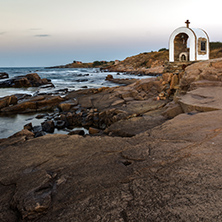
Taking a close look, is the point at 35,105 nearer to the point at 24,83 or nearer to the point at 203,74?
the point at 203,74

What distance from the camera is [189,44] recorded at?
14.3 m

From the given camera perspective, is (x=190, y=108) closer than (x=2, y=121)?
Yes

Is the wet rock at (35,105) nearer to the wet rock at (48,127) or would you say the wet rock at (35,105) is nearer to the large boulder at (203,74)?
the wet rock at (48,127)

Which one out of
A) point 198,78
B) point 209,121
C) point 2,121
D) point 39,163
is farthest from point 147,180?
A: point 2,121

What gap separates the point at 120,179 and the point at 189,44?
14.2 meters

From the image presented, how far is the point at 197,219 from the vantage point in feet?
5.98

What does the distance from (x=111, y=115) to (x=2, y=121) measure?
657cm

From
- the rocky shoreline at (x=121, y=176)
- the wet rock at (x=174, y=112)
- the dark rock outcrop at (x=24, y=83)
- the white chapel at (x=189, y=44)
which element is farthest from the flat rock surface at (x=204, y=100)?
the dark rock outcrop at (x=24, y=83)

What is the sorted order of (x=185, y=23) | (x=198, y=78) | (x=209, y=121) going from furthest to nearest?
1. (x=185, y=23)
2. (x=198, y=78)
3. (x=209, y=121)

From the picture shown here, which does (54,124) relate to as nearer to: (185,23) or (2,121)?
(2,121)

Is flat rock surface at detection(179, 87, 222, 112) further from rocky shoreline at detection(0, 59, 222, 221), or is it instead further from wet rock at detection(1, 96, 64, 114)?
wet rock at detection(1, 96, 64, 114)

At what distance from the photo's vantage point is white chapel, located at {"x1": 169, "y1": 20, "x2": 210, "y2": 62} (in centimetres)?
1402

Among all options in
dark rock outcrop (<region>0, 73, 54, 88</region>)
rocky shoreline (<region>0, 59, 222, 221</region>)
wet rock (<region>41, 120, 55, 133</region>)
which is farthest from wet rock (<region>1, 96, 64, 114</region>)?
dark rock outcrop (<region>0, 73, 54, 88</region>)

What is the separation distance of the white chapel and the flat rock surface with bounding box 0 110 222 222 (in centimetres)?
1145
